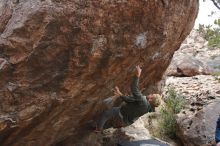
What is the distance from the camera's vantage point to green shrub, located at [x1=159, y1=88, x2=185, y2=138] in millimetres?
14086

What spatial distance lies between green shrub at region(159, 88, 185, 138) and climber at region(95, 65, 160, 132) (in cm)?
511

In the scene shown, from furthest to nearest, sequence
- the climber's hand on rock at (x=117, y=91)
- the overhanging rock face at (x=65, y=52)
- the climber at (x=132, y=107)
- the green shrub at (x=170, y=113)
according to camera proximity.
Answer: the green shrub at (x=170, y=113)
the climber's hand on rock at (x=117, y=91)
the climber at (x=132, y=107)
the overhanging rock face at (x=65, y=52)

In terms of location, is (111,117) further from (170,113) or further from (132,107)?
(170,113)

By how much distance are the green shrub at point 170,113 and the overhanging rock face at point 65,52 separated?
5.80 metres

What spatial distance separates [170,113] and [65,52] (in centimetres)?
826

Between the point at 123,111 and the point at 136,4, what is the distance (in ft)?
9.71

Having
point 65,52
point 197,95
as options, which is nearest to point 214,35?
point 197,95

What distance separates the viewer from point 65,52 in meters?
6.94

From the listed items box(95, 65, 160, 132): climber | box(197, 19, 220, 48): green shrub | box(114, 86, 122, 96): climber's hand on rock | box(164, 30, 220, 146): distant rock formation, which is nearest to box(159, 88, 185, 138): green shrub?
box(164, 30, 220, 146): distant rock formation

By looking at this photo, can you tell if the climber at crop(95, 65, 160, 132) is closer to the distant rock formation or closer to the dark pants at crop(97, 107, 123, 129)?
the dark pants at crop(97, 107, 123, 129)

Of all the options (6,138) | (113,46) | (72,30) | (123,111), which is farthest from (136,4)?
(6,138)

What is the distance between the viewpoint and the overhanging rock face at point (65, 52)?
6496 millimetres

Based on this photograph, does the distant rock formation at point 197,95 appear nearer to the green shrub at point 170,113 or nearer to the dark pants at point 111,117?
the green shrub at point 170,113

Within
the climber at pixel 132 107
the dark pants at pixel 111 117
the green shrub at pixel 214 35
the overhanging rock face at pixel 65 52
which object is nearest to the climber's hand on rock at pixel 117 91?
the climber at pixel 132 107
